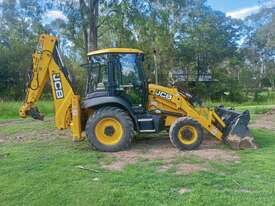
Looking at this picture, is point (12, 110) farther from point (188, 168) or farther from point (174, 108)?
point (188, 168)

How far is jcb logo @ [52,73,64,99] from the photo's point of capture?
813 centimetres

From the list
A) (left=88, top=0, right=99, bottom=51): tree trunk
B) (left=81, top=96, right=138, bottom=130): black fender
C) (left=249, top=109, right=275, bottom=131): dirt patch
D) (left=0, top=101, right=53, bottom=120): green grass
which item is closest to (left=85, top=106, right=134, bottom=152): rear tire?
(left=81, top=96, right=138, bottom=130): black fender

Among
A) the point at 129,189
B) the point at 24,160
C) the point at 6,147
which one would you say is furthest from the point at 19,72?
the point at 129,189

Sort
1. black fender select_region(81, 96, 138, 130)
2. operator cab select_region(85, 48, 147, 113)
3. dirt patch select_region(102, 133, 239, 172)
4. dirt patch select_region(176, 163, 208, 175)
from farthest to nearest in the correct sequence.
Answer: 1. operator cab select_region(85, 48, 147, 113)
2. black fender select_region(81, 96, 138, 130)
3. dirt patch select_region(102, 133, 239, 172)
4. dirt patch select_region(176, 163, 208, 175)

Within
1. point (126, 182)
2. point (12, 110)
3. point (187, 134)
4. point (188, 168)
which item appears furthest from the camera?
point (12, 110)

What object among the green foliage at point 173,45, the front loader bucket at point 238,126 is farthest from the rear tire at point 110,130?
the green foliage at point 173,45

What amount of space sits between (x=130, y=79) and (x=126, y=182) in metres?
3.10

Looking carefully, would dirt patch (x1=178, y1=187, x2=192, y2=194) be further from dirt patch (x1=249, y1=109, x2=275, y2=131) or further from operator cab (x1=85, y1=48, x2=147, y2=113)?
dirt patch (x1=249, y1=109, x2=275, y2=131)

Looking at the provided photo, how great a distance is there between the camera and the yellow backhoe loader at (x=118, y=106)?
779 centimetres

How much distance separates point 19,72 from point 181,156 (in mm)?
19939

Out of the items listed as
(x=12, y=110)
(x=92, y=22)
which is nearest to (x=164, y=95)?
(x=92, y=22)

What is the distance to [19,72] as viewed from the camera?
82.1 feet

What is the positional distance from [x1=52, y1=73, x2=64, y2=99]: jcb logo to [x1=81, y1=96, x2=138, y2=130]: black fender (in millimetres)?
506

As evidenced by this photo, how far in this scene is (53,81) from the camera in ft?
26.9
